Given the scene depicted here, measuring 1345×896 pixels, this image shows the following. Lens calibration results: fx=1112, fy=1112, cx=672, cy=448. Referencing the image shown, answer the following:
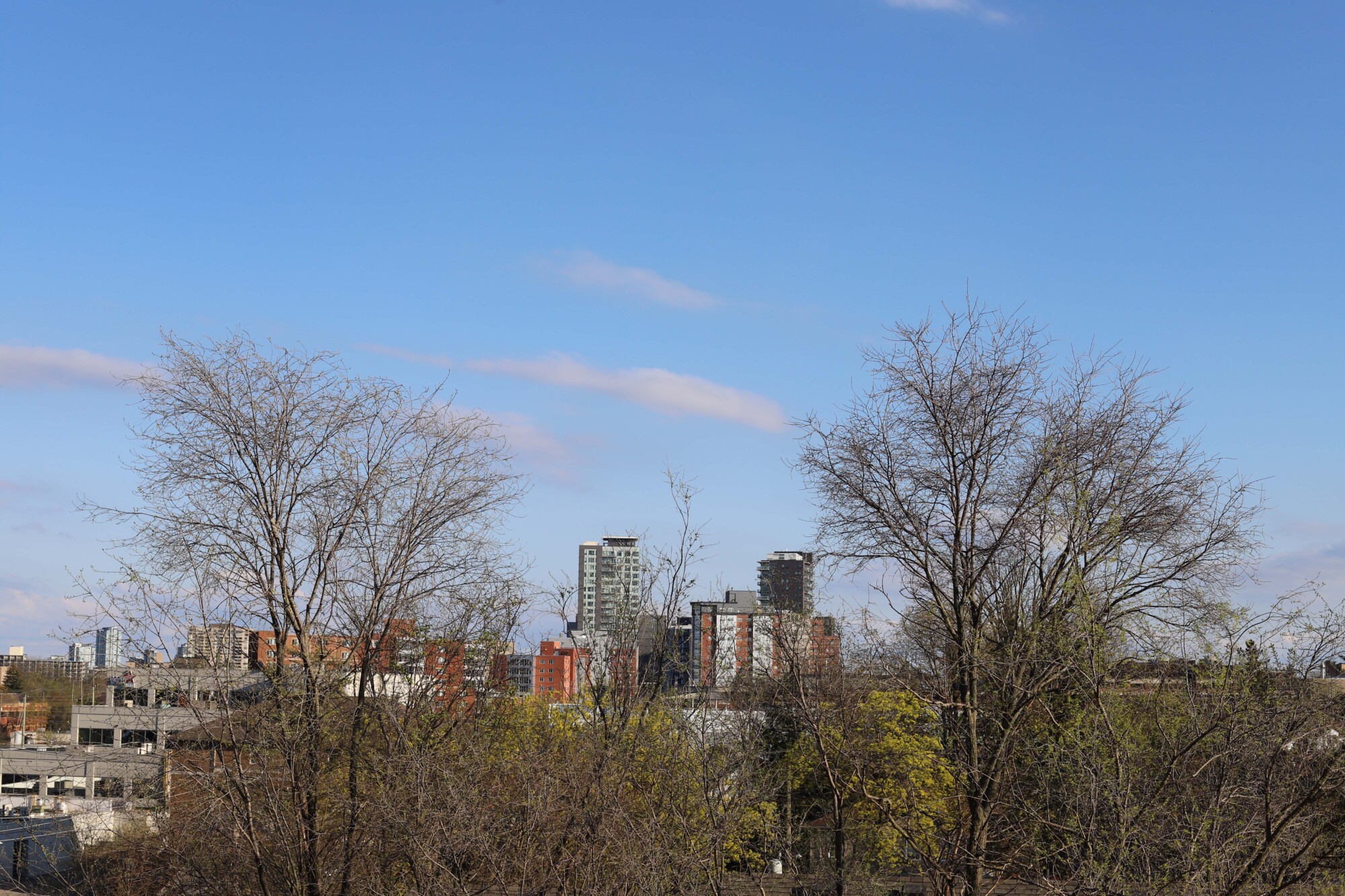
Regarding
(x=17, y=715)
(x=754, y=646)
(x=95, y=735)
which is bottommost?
(x=17, y=715)

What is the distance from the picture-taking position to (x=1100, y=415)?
49.9ft

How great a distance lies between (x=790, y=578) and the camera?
17000mm

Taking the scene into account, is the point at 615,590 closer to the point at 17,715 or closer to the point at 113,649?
the point at 113,649

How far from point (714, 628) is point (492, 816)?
3481mm

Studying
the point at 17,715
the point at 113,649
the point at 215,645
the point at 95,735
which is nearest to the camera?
the point at 113,649

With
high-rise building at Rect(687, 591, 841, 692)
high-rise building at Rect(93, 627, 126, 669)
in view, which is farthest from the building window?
high-rise building at Rect(93, 627, 126, 669)

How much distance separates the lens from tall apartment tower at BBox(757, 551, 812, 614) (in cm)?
1573

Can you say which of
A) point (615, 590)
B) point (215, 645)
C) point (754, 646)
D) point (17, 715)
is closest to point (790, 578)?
point (754, 646)

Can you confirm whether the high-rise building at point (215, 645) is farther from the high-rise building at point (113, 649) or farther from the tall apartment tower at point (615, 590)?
the tall apartment tower at point (615, 590)

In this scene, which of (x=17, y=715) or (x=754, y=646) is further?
(x=17, y=715)

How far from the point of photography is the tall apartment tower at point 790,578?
51.6ft

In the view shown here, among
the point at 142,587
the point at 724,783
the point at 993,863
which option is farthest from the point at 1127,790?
the point at 142,587

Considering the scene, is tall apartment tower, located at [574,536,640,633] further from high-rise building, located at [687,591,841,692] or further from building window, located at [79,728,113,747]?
building window, located at [79,728,113,747]

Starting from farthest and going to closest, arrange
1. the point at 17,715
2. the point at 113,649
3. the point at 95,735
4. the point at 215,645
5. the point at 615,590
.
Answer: the point at 17,715, the point at 95,735, the point at 615,590, the point at 215,645, the point at 113,649
